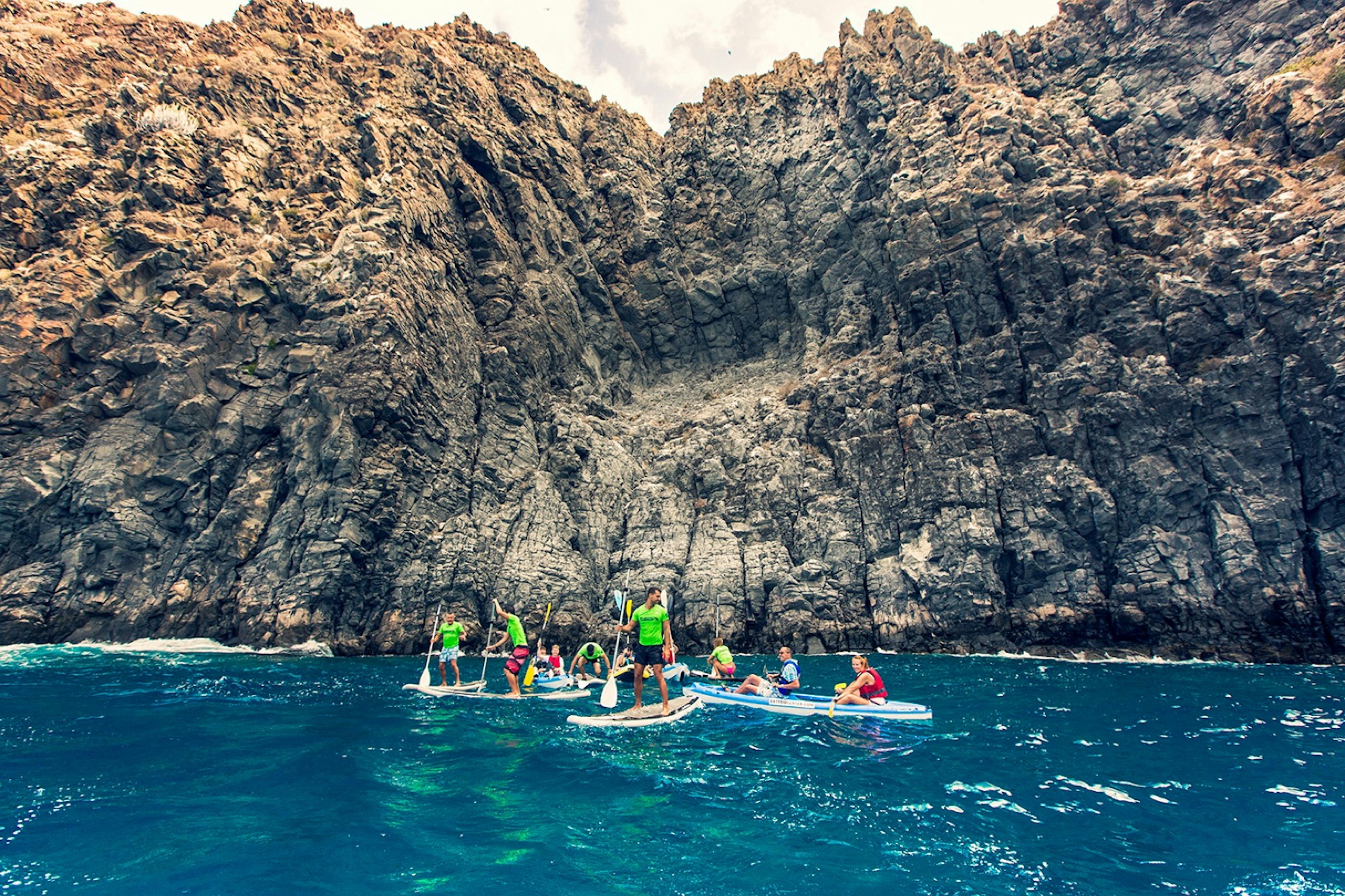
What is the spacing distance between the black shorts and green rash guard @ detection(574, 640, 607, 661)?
312 inches

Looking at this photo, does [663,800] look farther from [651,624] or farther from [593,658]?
[593,658]

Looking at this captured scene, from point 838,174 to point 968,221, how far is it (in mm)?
14045

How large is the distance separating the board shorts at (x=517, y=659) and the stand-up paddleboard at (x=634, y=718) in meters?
4.54

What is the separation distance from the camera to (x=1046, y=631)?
111ft

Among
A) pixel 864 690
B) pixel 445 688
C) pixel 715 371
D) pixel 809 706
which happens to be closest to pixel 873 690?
pixel 864 690

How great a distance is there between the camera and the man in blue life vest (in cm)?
1370

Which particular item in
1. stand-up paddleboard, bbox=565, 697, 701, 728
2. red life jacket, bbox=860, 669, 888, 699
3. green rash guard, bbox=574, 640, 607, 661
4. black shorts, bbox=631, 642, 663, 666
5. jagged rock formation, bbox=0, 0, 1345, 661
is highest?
jagged rock formation, bbox=0, 0, 1345, 661

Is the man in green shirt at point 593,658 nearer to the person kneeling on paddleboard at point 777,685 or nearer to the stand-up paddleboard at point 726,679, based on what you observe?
the stand-up paddleboard at point 726,679

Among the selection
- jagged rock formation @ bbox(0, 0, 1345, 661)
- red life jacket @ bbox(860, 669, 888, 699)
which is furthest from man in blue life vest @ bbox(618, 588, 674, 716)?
jagged rock formation @ bbox(0, 0, 1345, 661)

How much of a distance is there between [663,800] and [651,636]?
494 cm

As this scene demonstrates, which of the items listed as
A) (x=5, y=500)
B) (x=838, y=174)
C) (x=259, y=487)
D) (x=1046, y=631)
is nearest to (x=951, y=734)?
(x=1046, y=631)

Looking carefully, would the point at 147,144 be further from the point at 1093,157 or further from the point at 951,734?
the point at 1093,157

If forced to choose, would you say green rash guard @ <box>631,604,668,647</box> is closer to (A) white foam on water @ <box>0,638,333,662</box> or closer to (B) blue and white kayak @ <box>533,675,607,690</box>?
(B) blue and white kayak @ <box>533,675,607,690</box>

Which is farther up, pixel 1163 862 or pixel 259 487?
pixel 259 487
